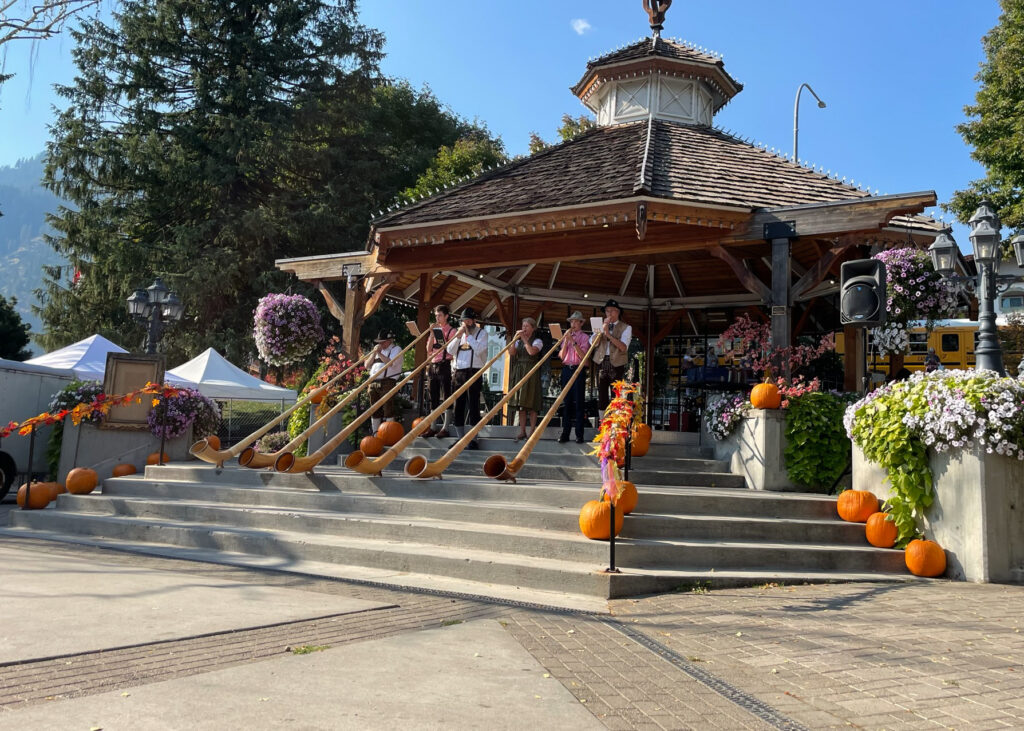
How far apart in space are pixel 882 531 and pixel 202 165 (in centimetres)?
2598

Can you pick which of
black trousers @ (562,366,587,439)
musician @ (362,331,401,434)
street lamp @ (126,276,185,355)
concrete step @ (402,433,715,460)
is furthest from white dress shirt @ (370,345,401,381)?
street lamp @ (126,276,185,355)

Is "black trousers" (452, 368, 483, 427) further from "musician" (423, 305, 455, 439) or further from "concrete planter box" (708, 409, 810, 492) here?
"concrete planter box" (708, 409, 810, 492)

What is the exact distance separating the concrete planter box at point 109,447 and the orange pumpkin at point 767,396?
9168mm

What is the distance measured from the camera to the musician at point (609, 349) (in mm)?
10531

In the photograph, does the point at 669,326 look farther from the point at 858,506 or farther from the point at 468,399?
the point at 858,506

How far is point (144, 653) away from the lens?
4184 mm

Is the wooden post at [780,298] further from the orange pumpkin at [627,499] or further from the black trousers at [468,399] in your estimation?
the black trousers at [468,399]

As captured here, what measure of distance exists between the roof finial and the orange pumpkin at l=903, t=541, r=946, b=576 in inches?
503

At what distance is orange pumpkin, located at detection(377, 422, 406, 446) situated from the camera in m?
11.4

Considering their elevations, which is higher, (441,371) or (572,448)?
(441,371)

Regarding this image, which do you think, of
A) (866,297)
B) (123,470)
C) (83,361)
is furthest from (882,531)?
(83,361)

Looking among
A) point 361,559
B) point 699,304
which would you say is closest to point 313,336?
point 361,559

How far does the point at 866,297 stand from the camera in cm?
846

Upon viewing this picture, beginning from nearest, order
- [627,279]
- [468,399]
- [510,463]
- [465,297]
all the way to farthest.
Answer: [510,463], [468,399], [627,279], [465,297]
